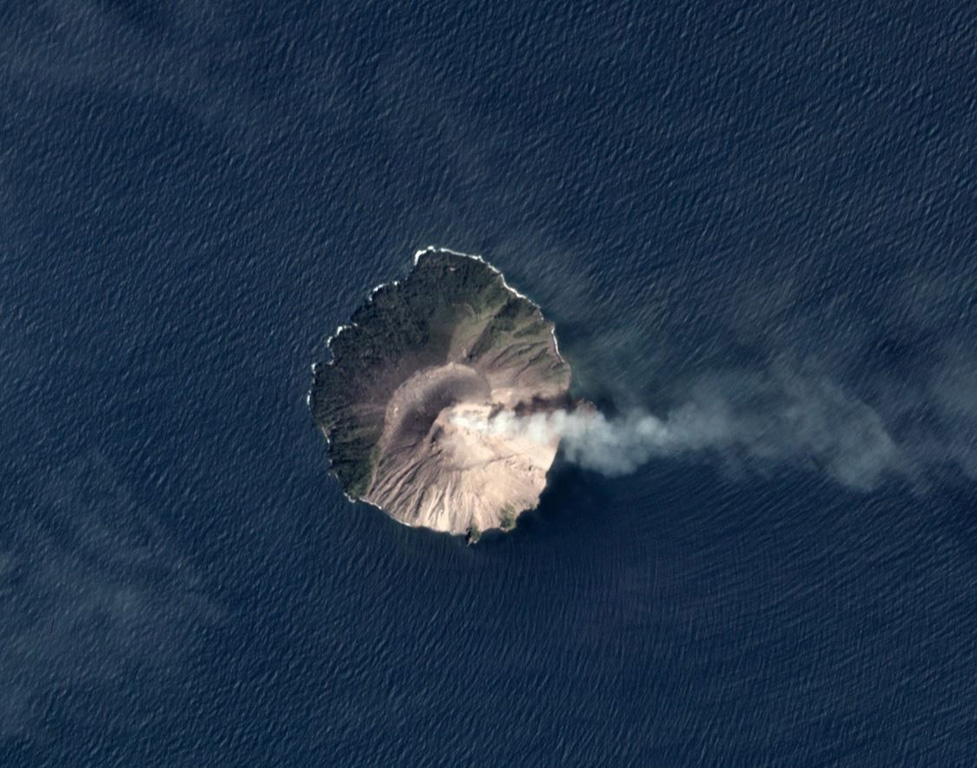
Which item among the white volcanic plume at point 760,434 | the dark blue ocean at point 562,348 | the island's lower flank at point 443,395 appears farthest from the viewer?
the dark blue ocean at point 562,348

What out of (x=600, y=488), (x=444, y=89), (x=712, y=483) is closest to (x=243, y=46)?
(x=444, y=89)

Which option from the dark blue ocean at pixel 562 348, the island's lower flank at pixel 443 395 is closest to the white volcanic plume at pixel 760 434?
the dark blue ocean at pixel 562 348

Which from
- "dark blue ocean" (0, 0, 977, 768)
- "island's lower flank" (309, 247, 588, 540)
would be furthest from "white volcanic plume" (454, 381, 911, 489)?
"island's lower flank" (309, 247, 588, 540)

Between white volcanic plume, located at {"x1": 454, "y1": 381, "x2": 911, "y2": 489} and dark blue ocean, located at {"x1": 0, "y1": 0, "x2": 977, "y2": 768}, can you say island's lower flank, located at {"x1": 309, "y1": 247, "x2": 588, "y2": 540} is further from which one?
white volcanic plume, located at {"x1": 454, "y1": 381, "x2": 911, "y2": 489}

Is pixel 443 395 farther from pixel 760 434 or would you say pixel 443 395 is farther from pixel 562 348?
pixel 760 434

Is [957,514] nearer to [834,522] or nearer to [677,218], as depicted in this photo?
[834,522]

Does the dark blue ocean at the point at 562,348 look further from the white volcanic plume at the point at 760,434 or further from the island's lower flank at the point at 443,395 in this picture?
the island's lower flank at the point at 443,395
